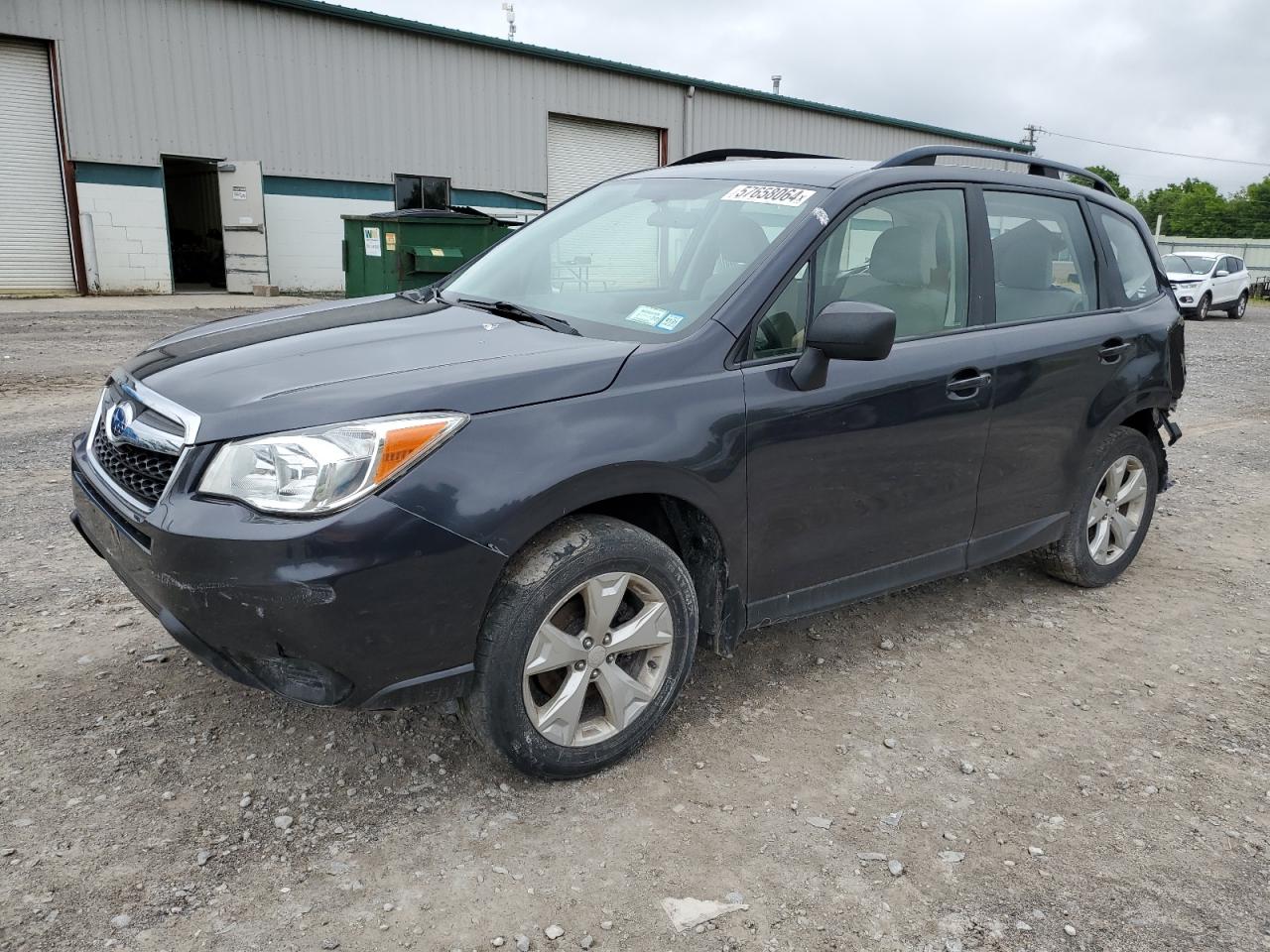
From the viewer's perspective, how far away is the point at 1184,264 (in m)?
23.7

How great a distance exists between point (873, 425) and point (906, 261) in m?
0.68

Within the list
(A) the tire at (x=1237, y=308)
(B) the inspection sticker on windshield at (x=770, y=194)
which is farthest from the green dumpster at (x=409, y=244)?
(A) the tire at (x=1237, y=308)

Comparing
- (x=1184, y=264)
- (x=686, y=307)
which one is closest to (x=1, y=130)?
(x=686, y=307)

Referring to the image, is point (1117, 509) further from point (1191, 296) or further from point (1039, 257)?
point (1191, 296)

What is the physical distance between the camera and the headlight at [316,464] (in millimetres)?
2359

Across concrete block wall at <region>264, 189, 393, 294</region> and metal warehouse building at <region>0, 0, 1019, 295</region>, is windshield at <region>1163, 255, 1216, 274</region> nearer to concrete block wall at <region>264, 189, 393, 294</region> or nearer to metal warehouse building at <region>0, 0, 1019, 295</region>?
metal warehouse building at <region>0, 0, 1019, 295</region>

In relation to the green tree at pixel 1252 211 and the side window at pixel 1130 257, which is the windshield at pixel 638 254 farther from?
the green tree at pixel 1252 211

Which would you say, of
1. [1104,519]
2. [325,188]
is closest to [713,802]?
[1104,519]

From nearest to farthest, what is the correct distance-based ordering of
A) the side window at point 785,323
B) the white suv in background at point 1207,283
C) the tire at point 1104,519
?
the side window at point 785,323 → the tire at point 1104,519 → the white suv in background at point 1207,283

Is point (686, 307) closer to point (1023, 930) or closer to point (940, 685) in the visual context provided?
point (940, 685)

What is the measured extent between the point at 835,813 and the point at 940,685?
0.99 meters

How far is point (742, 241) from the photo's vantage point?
3.29 metres

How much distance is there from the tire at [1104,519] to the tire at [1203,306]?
864 inches

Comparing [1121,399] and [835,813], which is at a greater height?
[1121,399]
